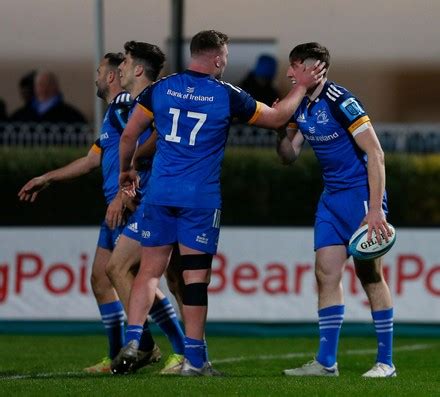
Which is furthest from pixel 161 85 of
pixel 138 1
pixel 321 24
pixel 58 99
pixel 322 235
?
pixel 321 24

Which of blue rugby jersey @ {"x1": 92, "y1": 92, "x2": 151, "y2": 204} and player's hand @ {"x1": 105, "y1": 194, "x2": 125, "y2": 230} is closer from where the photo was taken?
player's hand @ {"x1": 105, "y1": 194, "x2": 125, "y2": 230}

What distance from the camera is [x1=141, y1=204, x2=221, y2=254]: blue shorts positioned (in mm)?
10070

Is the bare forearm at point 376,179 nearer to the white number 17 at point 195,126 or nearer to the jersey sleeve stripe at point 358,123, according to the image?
the jersey sleeve stripe at point 358,123

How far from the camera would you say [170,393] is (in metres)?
8.98

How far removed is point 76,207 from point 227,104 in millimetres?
8579

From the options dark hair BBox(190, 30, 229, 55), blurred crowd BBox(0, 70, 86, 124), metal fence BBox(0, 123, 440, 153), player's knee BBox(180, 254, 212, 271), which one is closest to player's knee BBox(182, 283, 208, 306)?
player's knee BBox(180, 254, 212, 271)

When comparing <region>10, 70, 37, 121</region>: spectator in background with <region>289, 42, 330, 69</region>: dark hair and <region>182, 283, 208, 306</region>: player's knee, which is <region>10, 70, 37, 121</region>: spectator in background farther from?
<region>182, 283, 208, 306</region>: player's knee

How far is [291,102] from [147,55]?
1270 millimetres

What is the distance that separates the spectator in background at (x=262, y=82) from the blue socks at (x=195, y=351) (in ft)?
33.4

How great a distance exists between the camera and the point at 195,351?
10102mm

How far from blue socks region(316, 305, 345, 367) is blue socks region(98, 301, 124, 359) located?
5.84 ft

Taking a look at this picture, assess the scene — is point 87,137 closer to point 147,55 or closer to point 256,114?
point 147,55

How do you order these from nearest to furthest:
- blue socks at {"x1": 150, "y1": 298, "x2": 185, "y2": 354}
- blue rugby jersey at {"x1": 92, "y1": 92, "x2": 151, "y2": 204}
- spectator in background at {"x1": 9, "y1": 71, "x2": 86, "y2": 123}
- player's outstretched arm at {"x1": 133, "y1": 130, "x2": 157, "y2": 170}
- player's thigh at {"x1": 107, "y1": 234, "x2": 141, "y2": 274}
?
player's outstretched arm at {"x1": 133, "y1": 130, "x2": 157, "y2": 170} → player's thigh at {"x1": 107, "y1": 234, "x2": 141, "y2": 274} → blue rugby jersey at {"x1": 92, "y1": 92, "x2": 151, "y2": 204} → blue socks at {"x1": 150, "y1": 298, "x2": 185, "y2": 354} → spectator in background at {"x1": 9, "y1": 71, "x2": 86, "y2": 123}

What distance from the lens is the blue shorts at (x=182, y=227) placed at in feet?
33.0
